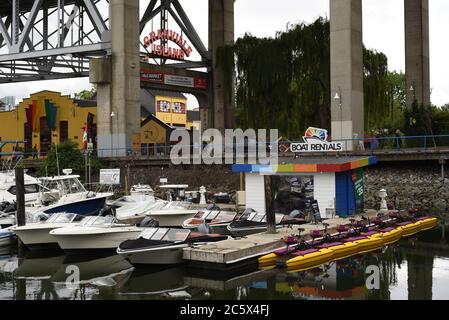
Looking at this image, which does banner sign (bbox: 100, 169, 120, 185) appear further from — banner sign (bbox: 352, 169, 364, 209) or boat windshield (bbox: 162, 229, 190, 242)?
boat windshield (bbox: 162, 229, 190, 242)

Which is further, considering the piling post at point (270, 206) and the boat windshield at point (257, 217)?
the boat windshield at point (257, 217)

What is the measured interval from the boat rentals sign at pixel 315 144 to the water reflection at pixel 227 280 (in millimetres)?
14809

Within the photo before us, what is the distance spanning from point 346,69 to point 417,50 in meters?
16.4

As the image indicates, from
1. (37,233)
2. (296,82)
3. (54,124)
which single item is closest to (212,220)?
(37,233)

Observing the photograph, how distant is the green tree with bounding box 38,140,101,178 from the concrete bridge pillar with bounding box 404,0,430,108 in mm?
28853

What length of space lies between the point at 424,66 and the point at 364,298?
139ft

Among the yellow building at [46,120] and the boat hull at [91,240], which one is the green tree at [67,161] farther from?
the boat hull at [91,240]

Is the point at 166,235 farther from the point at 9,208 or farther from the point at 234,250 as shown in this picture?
the point at 9,208

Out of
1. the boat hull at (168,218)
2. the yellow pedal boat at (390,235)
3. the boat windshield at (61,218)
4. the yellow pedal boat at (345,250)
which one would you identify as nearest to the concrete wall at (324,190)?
the yellow pedal boat at (390,235)

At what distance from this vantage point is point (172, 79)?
55.9 m

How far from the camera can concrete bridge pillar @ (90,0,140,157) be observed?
4803 cm

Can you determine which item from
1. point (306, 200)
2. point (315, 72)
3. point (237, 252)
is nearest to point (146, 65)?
point (315, 72)

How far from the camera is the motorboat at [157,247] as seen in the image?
2009cm

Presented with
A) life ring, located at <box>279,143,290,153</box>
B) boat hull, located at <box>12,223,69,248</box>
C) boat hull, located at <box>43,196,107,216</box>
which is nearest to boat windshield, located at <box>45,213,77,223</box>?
boat hull, located at <box>12,223,69,248</box>
